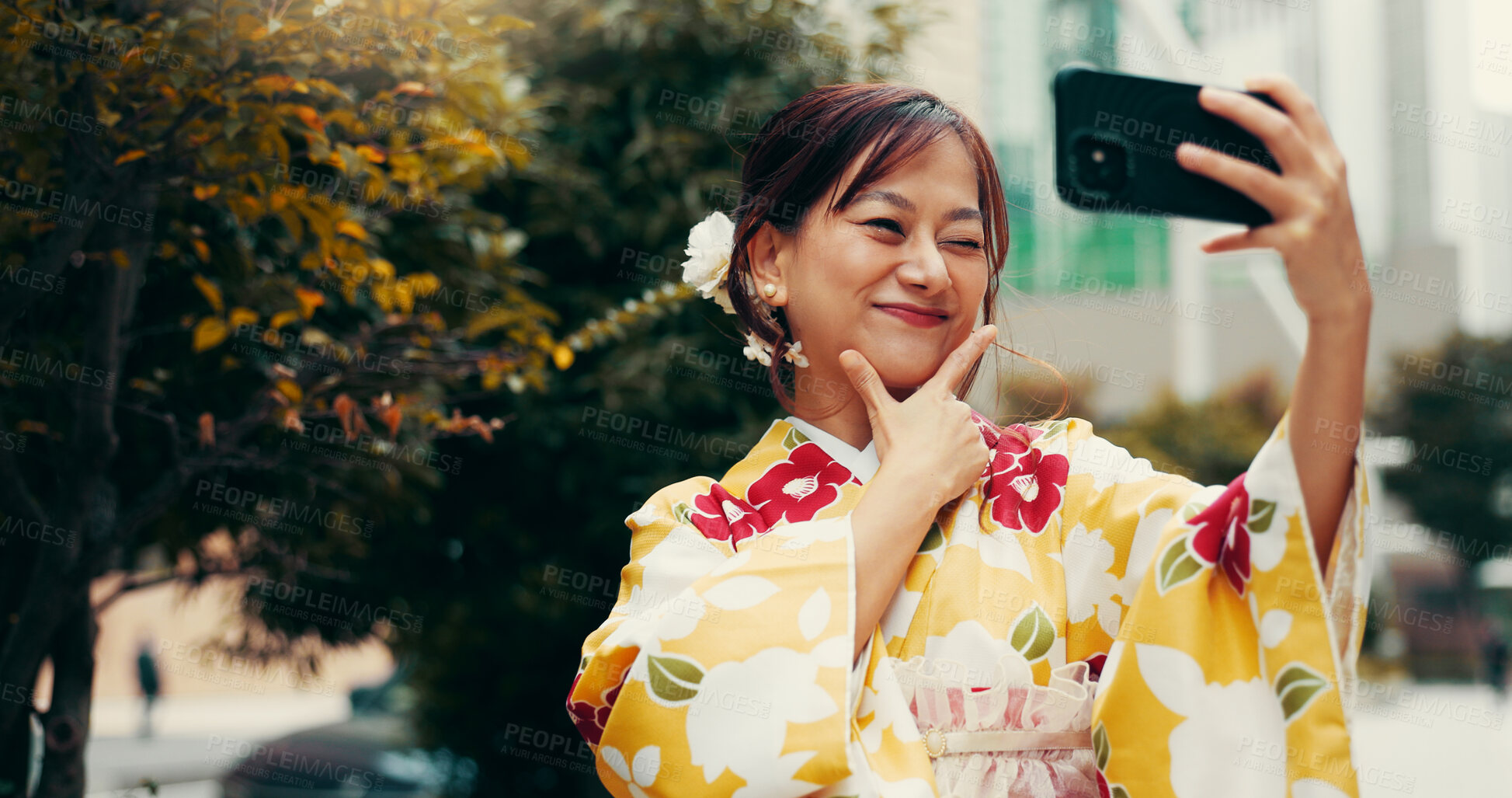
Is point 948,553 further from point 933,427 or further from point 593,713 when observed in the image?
point 593,713

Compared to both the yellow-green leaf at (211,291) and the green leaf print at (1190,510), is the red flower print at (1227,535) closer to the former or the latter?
the green leaf print at (1190,510)

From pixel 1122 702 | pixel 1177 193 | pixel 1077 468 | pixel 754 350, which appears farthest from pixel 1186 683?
pixel 754 350

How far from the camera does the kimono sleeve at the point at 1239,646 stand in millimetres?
Answer: 996

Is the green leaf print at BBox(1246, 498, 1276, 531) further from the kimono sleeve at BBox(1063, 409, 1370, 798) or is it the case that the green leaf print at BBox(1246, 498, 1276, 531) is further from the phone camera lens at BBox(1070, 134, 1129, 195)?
the phone camera lens at BBox(1070, 134, 1129, 195)

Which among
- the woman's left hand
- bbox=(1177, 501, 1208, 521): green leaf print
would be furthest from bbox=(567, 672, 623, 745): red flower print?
the woman's left hand

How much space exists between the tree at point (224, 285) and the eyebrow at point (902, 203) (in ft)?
3.35

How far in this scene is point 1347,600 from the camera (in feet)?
3.27

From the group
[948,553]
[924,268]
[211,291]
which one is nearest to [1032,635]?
[948,553]

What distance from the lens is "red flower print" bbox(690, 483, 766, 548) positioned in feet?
4.42

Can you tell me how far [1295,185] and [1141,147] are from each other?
0.13 metres

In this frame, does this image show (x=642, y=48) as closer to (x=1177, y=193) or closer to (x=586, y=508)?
(x=586, y=508)

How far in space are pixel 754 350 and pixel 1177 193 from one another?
2.44 feet

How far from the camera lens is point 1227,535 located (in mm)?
1077

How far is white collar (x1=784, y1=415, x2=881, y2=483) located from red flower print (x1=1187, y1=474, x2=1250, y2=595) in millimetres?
449
